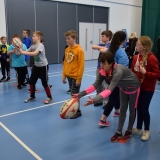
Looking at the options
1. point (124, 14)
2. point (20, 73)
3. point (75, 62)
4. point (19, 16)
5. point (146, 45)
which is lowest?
point (20, 73)

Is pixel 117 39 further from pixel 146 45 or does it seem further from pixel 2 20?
pixel 2 20

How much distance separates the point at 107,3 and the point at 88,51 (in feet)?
9.80

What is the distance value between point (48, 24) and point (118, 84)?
8.14 meters

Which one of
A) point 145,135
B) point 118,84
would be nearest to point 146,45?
point 118,84

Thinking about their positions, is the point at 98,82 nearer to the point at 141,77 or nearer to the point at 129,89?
the point at 129,89

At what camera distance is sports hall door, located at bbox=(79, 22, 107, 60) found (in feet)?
38.0

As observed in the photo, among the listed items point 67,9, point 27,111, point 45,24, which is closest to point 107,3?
point 67,9

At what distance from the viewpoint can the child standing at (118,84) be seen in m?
2.43

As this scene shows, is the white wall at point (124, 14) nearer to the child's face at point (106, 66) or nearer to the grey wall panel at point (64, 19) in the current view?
the grey wall panel at point (64, 19)

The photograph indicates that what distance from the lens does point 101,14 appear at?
12.2 metres

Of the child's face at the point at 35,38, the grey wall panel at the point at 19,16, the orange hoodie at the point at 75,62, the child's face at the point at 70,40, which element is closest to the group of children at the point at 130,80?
the orange hoodie at the point at 75,62

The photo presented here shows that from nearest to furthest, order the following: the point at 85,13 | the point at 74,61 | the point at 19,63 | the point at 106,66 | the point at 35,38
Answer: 1. the point at 106,66
2. the point at 74,61
3. the point at 35,38
4. the point at 19,63
5. the point at 85,13

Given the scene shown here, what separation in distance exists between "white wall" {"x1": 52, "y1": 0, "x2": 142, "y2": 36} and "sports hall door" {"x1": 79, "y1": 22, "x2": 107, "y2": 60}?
0.86 m

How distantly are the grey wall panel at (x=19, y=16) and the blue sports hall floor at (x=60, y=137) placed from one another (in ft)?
17.5
